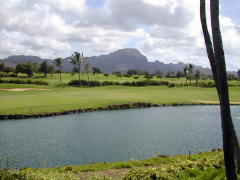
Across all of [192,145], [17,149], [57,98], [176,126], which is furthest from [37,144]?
[57,98]

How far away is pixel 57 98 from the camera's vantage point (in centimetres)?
9581

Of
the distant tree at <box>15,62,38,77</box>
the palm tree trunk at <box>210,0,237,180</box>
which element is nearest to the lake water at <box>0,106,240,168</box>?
the palm tree trunk at <box>210,0,237,180</box>

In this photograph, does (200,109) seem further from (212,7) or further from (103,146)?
(212,7)

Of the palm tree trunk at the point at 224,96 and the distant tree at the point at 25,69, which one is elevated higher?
the distant tree at the point at 25,69

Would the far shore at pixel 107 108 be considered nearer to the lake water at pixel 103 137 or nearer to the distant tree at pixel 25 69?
the lake water at pixel 103 137

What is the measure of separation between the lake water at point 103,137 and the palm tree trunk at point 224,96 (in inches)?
1031

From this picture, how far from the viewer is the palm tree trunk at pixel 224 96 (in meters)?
10.4

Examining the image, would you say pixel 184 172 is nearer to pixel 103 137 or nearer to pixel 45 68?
pixel 103 137

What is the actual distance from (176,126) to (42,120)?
26674 mm

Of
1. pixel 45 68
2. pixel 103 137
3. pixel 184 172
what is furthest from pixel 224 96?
pixel 45 68

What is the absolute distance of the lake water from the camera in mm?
38281

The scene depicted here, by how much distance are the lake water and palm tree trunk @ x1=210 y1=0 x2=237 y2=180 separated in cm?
2618

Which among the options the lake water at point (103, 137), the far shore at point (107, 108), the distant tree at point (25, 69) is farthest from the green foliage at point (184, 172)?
the distant tree at point (25, 69)

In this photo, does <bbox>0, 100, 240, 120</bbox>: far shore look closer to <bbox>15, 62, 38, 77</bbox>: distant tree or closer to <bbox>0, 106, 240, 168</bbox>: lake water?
<bbox>0, 106, 240, 168</bbox>: lake water
